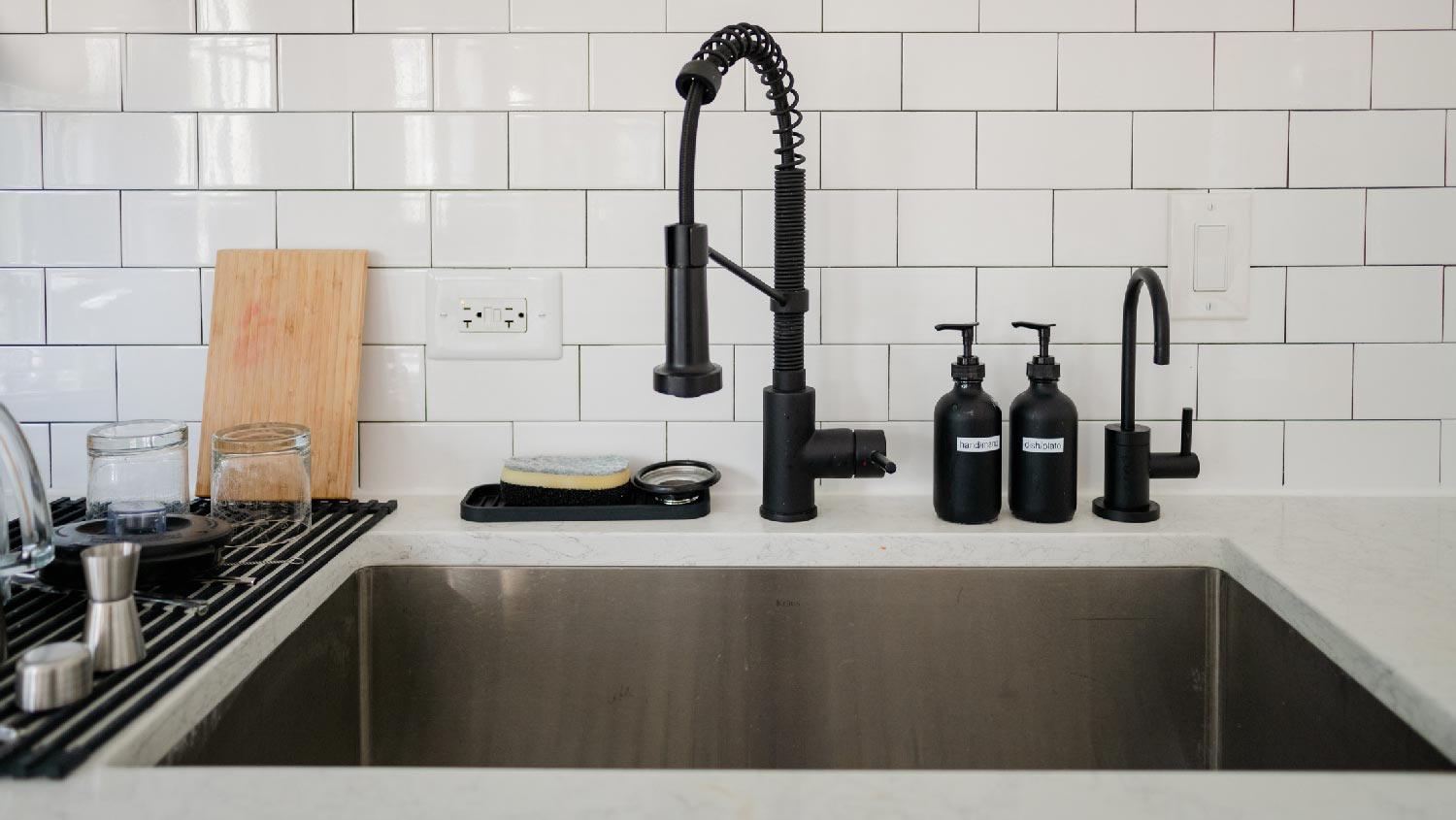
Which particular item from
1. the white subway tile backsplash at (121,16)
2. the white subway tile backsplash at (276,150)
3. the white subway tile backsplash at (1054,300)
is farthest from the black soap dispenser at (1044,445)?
the white subway tile backsplash at (121,16)

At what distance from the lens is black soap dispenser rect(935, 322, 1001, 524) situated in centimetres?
118

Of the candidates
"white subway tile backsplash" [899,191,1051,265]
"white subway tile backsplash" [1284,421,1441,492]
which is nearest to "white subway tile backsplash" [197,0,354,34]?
"white subway tile backsplash" [899,191,1051,265]

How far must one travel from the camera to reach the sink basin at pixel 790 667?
114 centimetres

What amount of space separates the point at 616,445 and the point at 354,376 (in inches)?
13.3

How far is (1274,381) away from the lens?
1.33 meters

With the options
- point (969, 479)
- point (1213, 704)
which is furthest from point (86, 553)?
point (1213, 704)

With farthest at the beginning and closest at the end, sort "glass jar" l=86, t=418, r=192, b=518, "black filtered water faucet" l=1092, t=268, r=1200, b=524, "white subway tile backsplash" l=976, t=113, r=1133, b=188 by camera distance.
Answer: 1. "white subway tile backsplash" l=976, t=113, r=1133, b=188
2. "black filtered water faucet" l=1092, t=268, r=1200, b=524
3. "glass jar" l=86, t=418, r=192, b=518

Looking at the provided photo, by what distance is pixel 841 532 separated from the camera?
3.84 feet

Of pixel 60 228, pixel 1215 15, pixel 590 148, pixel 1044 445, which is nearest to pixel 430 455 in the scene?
pixel 590 148

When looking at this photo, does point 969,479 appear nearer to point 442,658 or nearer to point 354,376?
point 442,658

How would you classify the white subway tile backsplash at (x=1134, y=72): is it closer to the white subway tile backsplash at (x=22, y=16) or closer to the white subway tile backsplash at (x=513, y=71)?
the white subway tile backsplash at (x=513, y=71)

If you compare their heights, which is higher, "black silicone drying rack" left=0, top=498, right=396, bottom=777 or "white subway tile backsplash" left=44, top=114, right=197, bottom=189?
"white subway tile backsplash" left=44, top=114, right=197, bottom=189

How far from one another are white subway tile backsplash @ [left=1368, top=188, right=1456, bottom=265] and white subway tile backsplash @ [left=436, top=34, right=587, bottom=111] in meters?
1.01

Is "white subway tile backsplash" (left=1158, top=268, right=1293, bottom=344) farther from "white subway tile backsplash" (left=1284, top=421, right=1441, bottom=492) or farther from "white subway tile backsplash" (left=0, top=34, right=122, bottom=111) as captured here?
"white subway tile backsplash" (left=0, top=34, right=122, bottom=111)
